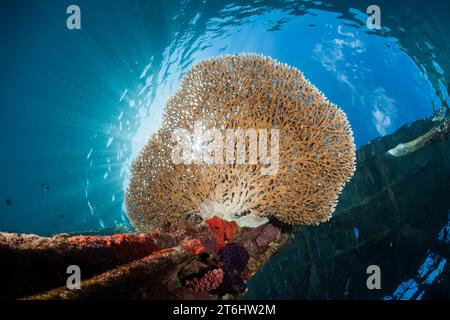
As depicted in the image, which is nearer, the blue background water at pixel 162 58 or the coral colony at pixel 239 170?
the coral colony at pixel 239 170

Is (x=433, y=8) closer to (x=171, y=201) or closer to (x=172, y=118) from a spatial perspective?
(x=172, y=118)

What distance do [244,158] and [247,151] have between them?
0.14m

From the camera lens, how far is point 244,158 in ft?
15.3

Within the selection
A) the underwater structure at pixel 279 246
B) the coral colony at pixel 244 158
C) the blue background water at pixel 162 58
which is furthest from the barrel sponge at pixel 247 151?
the blue background water at pixel 162 58

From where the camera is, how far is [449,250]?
55.3 ft

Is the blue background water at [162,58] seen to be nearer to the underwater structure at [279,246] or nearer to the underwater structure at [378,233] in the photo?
the underwater structure at [378,233]

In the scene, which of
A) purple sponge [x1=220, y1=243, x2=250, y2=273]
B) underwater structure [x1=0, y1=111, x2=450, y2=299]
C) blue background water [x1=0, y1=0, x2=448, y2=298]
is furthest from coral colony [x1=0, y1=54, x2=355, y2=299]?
blue background water [x1=0, y1=0, x2=448, y2=298]

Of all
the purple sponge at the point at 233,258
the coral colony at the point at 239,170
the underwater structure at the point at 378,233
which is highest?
the coral colony at the point at 239,170

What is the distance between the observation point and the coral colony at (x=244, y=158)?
185 inches

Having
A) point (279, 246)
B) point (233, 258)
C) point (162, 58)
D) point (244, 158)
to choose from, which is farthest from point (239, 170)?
point (162, 58)

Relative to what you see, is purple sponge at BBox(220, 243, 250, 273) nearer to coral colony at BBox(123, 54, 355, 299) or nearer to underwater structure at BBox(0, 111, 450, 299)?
coral colony at BBox(123, 54, 355, 299)

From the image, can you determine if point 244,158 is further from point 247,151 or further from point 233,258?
point 233,258

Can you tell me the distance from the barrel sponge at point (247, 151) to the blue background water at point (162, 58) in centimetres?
1185
